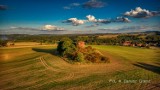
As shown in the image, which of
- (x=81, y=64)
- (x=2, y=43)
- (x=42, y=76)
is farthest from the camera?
(x=2, y=43)

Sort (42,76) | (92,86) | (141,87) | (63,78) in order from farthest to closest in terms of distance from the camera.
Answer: (42,76) → (63,78) → (92,86) → (141,87)

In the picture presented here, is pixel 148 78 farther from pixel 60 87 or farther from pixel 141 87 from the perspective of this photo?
pixel 60 87

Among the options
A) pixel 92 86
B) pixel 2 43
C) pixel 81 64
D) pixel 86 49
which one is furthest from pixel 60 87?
pixel 2 43

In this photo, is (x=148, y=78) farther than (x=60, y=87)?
Yes

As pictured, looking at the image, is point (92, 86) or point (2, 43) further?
point (2, 43)

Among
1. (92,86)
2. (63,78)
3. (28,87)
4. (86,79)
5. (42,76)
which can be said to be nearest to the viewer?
(92,86)

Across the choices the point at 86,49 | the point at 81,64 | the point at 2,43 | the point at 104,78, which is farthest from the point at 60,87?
the point at 2,43

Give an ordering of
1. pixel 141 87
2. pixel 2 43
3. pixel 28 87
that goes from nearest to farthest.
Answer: pixel 141 87
pixel 28 87
pixel 2 43

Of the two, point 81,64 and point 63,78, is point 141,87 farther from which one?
point 81,64

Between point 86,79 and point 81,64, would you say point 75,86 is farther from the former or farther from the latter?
point 81,64
